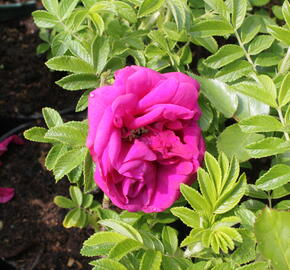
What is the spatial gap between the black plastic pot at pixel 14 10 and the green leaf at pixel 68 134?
1453 mm

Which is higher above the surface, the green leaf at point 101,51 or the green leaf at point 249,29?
the green leaf at point 101,51

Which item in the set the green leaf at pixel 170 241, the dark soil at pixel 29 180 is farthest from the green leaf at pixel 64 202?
the green leaf at pixel 170 241

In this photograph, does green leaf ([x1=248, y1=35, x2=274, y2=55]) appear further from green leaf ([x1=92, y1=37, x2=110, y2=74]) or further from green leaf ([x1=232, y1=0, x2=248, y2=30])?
green leaf ([x1=92, y1=37, x2=110, y2=74])

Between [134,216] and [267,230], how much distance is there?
14.0 inches

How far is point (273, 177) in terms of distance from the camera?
2.41 feet

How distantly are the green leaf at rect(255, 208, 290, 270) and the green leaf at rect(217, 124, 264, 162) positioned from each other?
0.20m

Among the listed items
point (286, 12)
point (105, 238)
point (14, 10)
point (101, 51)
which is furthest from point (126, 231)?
point (14, 10)

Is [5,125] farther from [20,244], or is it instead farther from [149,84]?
[149,84]

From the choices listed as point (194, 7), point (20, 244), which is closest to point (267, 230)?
point (194, 7)

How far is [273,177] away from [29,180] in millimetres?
1050

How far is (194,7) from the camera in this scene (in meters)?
1.09

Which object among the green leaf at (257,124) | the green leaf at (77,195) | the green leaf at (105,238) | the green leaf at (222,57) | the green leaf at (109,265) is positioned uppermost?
the green leaf at (222,57)

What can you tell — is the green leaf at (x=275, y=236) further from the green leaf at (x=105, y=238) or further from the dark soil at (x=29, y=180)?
the dark soil at (x=29, y=180)

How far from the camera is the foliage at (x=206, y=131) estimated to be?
2.23 feet
